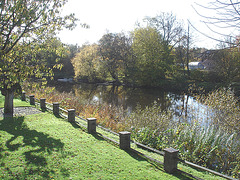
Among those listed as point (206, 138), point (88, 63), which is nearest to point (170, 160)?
point (206, 138)

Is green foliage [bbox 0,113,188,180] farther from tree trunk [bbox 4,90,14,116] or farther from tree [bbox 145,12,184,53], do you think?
tree [bbox 145,12,184,53]

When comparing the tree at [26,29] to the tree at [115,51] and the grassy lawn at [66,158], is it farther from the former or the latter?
the tree at [115,51]

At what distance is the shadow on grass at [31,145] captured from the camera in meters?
5.07

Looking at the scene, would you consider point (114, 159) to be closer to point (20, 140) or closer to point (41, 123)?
point (20, 140)

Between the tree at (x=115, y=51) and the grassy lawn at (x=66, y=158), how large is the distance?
32317mm

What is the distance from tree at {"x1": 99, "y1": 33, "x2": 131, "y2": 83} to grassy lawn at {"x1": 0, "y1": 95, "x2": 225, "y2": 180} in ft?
106

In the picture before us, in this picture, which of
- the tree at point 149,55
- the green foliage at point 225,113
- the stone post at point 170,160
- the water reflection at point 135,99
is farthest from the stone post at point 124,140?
the tree at point 149,55

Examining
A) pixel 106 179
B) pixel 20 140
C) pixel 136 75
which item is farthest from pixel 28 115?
pixel 136 75

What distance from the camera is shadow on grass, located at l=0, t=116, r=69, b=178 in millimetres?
5074

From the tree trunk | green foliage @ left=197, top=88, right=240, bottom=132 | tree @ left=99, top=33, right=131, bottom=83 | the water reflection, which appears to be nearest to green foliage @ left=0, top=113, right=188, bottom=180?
the tree trunk

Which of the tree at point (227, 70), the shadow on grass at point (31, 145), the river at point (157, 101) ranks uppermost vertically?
the tree at point (227, 70)

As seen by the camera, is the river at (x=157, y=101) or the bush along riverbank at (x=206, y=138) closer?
the bush along riverbank at (x=206, y=138)

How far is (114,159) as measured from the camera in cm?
591

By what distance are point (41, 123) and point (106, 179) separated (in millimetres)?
5835
